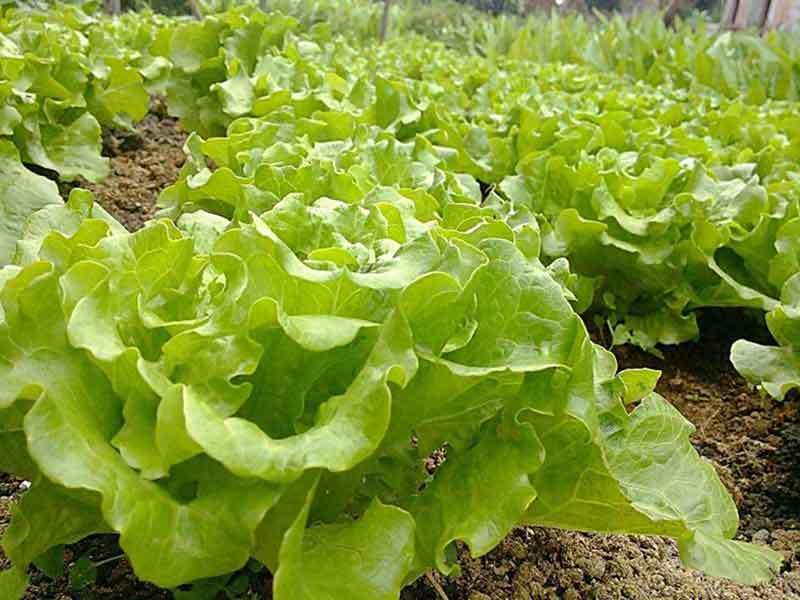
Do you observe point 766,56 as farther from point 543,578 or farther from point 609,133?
point 543,578

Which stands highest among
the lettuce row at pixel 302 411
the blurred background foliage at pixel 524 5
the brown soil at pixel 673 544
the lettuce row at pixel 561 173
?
the lettuce row at pixel 302 411

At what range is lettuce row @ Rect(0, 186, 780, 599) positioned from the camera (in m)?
1.14

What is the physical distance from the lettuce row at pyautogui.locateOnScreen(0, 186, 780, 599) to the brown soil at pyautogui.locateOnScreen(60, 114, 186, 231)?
7.02 feet

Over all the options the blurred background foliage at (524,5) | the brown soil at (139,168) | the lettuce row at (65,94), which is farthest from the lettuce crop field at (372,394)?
the blurred background foliage at (524,5)

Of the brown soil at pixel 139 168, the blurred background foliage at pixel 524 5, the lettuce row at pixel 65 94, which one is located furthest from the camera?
the blurred background foliage at pixel 524 5

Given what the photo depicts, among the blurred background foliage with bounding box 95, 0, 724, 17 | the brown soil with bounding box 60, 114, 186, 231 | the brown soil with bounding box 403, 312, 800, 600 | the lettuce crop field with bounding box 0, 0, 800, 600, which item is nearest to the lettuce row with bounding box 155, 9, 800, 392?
the lettuce crop field with bounding box 0, 0, 800, 600

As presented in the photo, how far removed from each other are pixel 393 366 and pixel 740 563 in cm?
67

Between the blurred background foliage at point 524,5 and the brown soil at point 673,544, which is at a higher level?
the brown soil at point 673,544

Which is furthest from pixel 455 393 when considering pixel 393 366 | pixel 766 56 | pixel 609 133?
pixel 766 56

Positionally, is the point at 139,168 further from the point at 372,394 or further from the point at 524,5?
the point at 524,5

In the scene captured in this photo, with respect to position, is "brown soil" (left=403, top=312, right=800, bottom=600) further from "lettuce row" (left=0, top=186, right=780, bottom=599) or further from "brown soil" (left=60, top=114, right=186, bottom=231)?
"brown soil" (left=60, top=114, right=186, bottom=231)

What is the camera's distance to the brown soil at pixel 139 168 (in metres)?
3.57

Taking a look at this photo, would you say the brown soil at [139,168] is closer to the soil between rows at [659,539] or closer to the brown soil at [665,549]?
the soil between rows at [659,539]

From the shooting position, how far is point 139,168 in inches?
156
